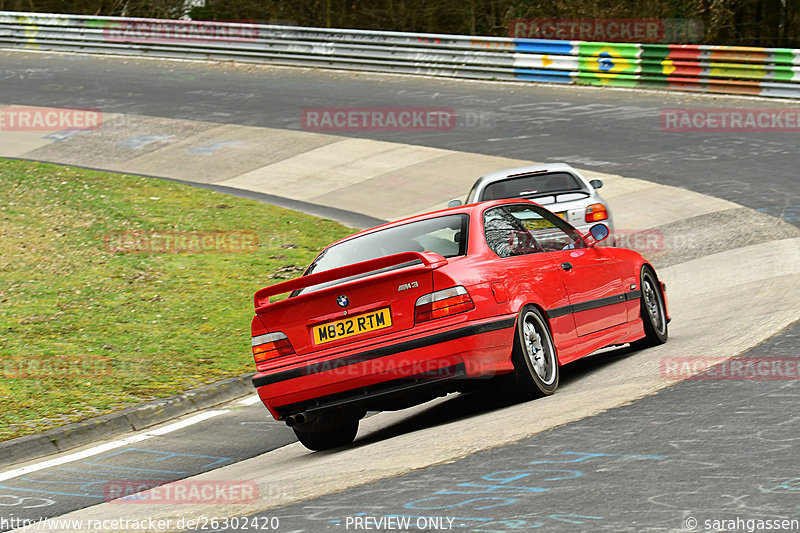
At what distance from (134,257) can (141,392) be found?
5771 millimetres

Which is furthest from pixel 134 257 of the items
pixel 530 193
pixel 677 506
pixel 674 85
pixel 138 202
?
pixel 674 85

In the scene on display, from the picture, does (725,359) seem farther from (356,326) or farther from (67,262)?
(67,262)

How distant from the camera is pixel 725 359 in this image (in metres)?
Result: 7.86

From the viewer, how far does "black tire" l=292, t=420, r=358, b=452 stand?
300 inches

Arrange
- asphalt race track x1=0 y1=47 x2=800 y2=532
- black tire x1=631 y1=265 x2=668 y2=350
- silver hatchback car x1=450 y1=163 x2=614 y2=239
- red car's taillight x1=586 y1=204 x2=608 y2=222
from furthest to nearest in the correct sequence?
silver hatchback car x1=450 y1=163 x2=614 y2=239, red car's taillight x1=586 y1=204 x2=608 y2=222, black tire x1=631 y1=265 x2=668 y2=350, asphalt race track x1=0 y1=47 x2=800 y2=532

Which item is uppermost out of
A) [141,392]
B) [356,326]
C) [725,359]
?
[356,326]
